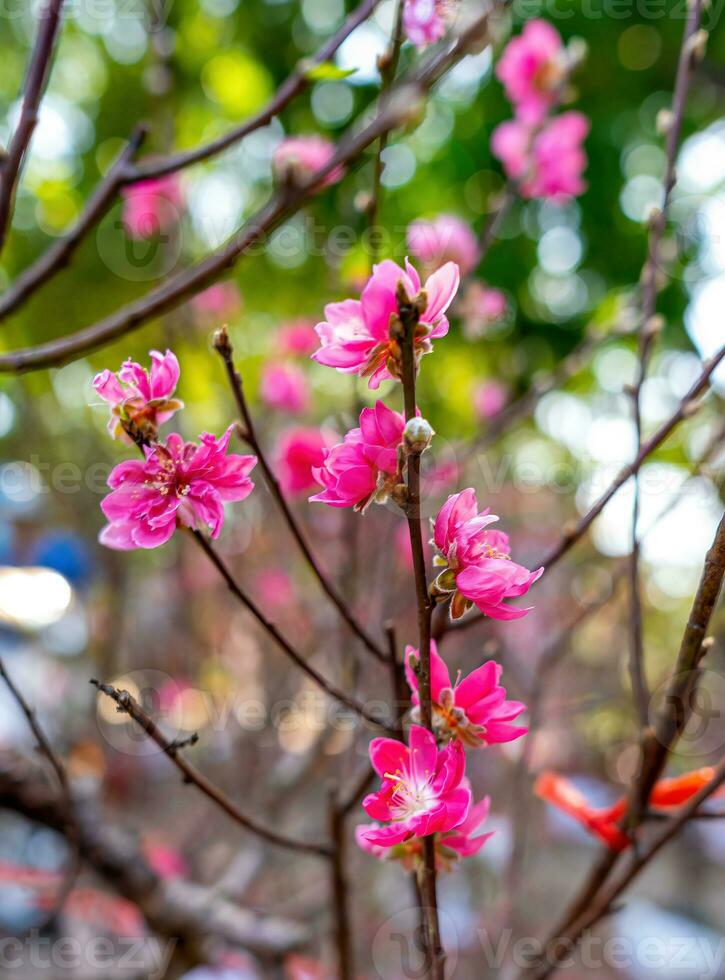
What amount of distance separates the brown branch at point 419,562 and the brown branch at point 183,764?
0.51 ft

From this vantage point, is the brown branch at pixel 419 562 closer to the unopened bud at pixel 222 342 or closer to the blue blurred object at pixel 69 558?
the unopened bud at pixel 222 342

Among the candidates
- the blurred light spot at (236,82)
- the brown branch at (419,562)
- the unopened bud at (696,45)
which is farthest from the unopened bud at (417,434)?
the blurred light spot at (236,82)

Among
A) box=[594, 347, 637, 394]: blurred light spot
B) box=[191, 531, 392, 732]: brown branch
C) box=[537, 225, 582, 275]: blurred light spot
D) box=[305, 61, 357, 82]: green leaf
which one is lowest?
box=[191, 531, 392, 732]: brown branch

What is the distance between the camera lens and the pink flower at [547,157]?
1.09 meters

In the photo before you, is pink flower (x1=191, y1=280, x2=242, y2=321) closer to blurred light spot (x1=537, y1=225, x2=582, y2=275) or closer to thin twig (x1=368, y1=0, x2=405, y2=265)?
blurred light spot (x1=537, y1=225, x2=582, y2=275)

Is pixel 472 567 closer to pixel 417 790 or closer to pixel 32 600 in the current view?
pixel 417 790

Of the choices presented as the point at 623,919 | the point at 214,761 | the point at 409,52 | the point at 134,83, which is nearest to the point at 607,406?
the point at 409,52

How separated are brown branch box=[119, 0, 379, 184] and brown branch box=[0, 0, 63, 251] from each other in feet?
0.26

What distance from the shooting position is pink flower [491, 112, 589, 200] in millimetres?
1091

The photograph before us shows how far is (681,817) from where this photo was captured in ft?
1.84

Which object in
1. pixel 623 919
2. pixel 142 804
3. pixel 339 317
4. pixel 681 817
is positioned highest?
pixel 339 317

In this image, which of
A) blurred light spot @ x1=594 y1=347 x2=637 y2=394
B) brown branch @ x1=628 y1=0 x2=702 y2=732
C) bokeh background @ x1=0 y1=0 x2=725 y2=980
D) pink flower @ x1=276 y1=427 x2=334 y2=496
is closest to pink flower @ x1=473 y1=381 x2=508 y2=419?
bokeh background @ x1=0 y1=0 x2=725 y2=980

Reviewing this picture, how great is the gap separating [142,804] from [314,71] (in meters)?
2.17

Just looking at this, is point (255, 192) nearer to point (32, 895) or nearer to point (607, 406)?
point (607, 406)
